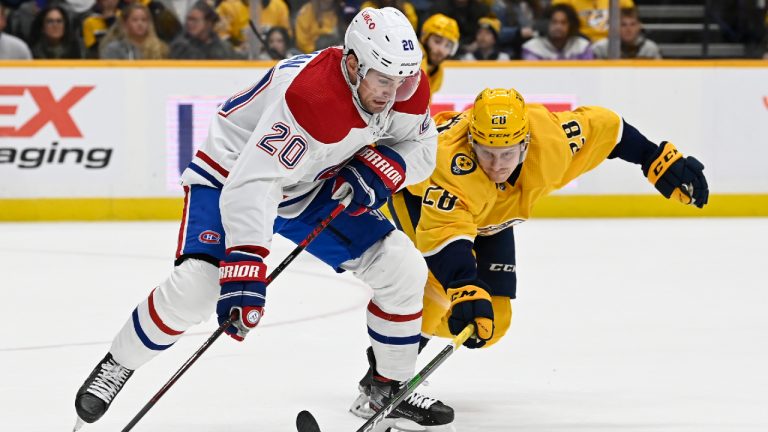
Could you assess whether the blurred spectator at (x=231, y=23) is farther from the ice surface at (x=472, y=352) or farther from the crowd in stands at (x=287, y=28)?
the ice surface at (x=472, y=352)

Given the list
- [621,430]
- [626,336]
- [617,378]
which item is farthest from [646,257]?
[621,430]

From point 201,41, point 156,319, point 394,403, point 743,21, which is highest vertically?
point 156,319

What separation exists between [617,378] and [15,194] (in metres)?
5.01

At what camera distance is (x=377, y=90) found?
10.9ft

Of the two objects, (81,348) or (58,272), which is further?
(58,272)

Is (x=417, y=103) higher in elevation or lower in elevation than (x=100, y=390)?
higher

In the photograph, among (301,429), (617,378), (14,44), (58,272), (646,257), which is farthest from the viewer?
(14,44)

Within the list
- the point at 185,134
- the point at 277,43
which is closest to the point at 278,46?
the point at 277,43

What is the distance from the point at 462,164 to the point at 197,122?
452 centimetres

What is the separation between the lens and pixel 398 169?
3.57m

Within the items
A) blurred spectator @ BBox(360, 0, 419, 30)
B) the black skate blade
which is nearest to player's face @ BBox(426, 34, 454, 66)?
blurred spectator @ BBox(360, 0, 419, 30)

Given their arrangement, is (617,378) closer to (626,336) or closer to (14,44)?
(626,336)

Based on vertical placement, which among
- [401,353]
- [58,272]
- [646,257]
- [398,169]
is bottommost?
[646,257]

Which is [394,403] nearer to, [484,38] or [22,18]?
[484,38]
